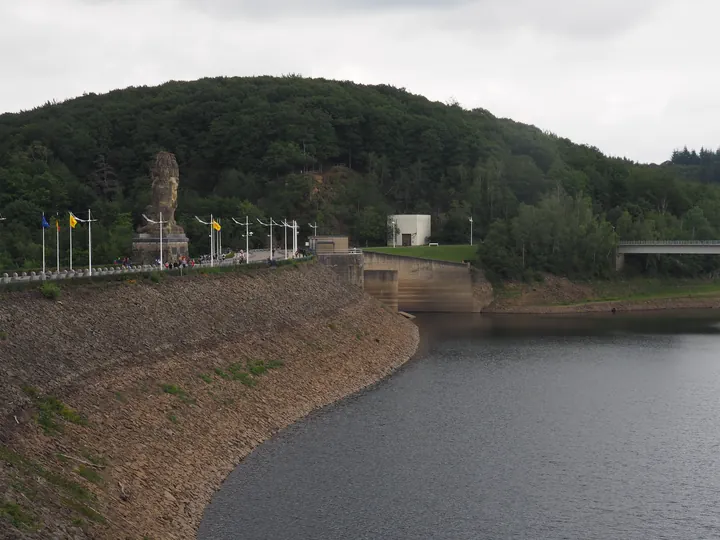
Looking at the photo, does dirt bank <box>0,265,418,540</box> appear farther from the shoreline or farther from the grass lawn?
the grass lawn

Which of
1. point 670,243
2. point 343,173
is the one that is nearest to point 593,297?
point 670,243

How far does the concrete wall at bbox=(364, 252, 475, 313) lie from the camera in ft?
352

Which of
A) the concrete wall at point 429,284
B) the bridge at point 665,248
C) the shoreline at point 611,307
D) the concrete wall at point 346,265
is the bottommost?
the shoreline at point 611,307

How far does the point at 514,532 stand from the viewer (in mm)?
31672

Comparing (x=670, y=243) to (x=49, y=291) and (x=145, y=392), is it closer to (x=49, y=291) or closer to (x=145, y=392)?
(x=145, y=392)

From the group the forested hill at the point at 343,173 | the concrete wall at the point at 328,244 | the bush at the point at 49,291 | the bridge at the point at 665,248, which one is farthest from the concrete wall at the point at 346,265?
the bush at the point at 49,291

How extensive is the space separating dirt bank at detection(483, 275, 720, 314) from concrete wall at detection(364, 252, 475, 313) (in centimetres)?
341

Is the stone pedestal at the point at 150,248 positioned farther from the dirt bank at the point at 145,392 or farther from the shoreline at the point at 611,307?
the shoreline at the point at 611,307

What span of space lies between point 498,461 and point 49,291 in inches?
812

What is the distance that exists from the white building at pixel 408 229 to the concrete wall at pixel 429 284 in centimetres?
2175

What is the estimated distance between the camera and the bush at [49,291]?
40875 mm

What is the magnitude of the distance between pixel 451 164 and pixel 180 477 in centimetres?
12401

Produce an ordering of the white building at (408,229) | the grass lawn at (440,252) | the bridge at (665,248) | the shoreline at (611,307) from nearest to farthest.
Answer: the shoreline at (611,307), the bridge at (665,248), the grass lawn at (440,252), the white building at (408,229)

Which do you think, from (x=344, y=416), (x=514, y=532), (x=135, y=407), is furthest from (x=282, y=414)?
(x=514, y=532)
